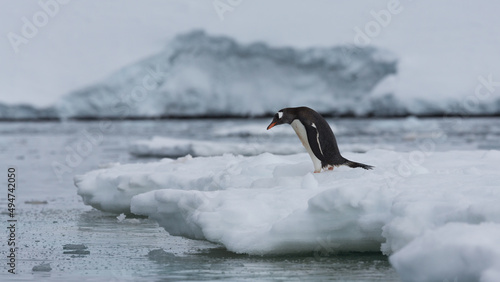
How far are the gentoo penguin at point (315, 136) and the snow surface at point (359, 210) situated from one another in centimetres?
16

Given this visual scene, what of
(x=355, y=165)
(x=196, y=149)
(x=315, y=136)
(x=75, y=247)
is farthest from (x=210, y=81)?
(x=75, y=247)

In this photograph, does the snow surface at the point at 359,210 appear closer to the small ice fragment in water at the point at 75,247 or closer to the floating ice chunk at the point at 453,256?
the floating ice chunk at the point at 453,256

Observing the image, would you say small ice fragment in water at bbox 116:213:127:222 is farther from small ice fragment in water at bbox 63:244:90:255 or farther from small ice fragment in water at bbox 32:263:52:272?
small ice fragment in water at bbox 32:263:52:272

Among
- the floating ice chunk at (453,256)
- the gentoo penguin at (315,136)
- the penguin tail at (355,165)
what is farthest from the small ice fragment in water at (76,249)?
the floating ice chunk at (453,256)

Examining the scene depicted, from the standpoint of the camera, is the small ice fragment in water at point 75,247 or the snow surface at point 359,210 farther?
the small ice fragment in water at point 75,247

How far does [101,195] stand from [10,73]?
153ft

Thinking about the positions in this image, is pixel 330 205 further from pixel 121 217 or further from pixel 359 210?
pixel 121 217

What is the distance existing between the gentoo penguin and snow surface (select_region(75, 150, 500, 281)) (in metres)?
0.16

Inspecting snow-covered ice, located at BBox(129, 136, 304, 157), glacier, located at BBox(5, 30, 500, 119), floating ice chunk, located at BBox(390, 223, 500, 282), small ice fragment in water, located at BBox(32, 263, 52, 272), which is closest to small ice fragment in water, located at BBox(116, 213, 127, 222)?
small ice fragment in water, located at BBox(32, 263, 52, 272)

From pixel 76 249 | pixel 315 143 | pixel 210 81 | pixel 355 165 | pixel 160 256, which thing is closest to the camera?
pixel 160 256

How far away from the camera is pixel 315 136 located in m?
6.29

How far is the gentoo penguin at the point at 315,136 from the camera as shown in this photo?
6230 mm

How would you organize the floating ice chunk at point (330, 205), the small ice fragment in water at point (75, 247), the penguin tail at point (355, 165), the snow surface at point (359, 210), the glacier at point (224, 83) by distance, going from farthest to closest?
the glacier at point (224, 83), the penguin tail at point (355, 165), the small ice fragment in water at point (75, 247), the floating ice chunk at point (330, 205), the snow surface at point (359, 210)

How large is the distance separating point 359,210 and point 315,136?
180 cm
